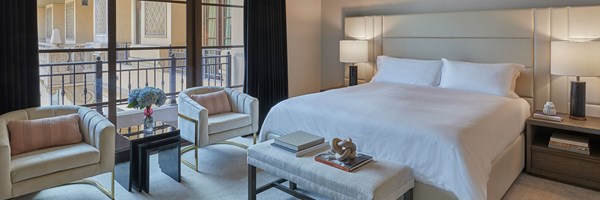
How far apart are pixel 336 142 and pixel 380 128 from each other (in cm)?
44

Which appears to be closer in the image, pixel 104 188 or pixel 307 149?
pixel 307 149

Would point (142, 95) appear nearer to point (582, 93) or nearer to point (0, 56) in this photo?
point (0, 56)

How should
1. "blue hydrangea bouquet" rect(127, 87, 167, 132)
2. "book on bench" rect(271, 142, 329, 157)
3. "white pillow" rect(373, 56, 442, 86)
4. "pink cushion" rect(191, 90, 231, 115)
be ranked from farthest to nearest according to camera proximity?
"white pillow" rect(373, 56, 442, 86), "pink cushion" rect(191, 90, 231, 115), "blue hydrangea bouquet" rect(127, 87, 167, 132), "book on bench" rect(271, 142, 329, 157)

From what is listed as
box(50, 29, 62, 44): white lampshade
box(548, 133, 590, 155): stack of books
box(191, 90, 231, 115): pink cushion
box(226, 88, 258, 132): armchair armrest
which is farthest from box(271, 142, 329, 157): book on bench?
box(50, 29, 62, 44): white lampshade

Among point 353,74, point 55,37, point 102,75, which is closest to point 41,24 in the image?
point 55,37

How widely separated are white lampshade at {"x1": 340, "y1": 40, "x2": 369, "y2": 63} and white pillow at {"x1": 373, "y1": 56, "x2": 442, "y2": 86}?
0.89 ft

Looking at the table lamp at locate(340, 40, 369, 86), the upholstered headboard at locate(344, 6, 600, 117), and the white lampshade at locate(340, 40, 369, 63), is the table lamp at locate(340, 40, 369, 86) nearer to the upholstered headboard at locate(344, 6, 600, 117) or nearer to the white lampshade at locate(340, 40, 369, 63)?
the white lampshade at locate(340, 40, 369, 63)

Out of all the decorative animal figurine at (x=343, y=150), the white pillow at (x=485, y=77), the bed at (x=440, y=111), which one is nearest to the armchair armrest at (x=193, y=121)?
the bed at (x=440, y=111)

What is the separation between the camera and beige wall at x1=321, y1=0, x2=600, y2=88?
13.7ft

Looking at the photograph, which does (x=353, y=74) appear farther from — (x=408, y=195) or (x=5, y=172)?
(x=5, y=172)

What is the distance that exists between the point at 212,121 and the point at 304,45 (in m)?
2.34

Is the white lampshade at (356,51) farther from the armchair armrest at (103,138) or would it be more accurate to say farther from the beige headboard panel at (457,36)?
the armchair armrest at (103,138)

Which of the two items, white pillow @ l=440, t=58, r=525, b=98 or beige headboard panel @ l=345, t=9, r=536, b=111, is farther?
beige headboard panel @ l=345, t=9, r=536, b=111

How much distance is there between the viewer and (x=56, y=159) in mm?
2730
